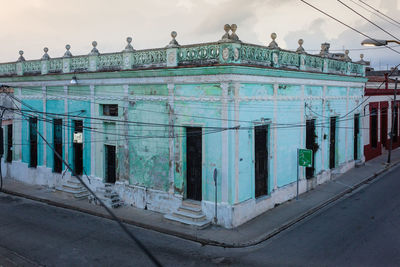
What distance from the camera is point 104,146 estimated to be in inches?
717

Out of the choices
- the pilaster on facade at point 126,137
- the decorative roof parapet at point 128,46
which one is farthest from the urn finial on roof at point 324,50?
the pilaster on facade at point 126,137

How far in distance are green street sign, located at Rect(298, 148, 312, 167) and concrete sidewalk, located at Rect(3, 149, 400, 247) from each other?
1.69 metres

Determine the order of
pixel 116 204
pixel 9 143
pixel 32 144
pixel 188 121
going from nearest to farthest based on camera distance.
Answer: pixel 188 121 < pixel 116 204 < pixel 32 144 < pixel 9 143

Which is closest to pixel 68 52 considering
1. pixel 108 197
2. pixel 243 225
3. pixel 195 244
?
pixel 108 197

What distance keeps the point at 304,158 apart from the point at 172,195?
6307 millimetres

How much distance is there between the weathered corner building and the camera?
14.2m

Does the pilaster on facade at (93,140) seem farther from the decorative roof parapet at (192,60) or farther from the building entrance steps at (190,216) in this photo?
the building entrance steps at (190,216)

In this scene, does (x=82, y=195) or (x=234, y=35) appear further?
(x=82, y=195)

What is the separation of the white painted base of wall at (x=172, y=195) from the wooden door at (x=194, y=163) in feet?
1.86

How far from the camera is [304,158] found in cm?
1748

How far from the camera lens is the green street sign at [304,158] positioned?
1727 centimetres

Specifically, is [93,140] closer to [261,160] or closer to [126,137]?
[126,137]

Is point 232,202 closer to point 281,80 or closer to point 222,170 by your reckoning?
point 222,170

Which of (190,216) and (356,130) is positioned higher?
(356,130)
